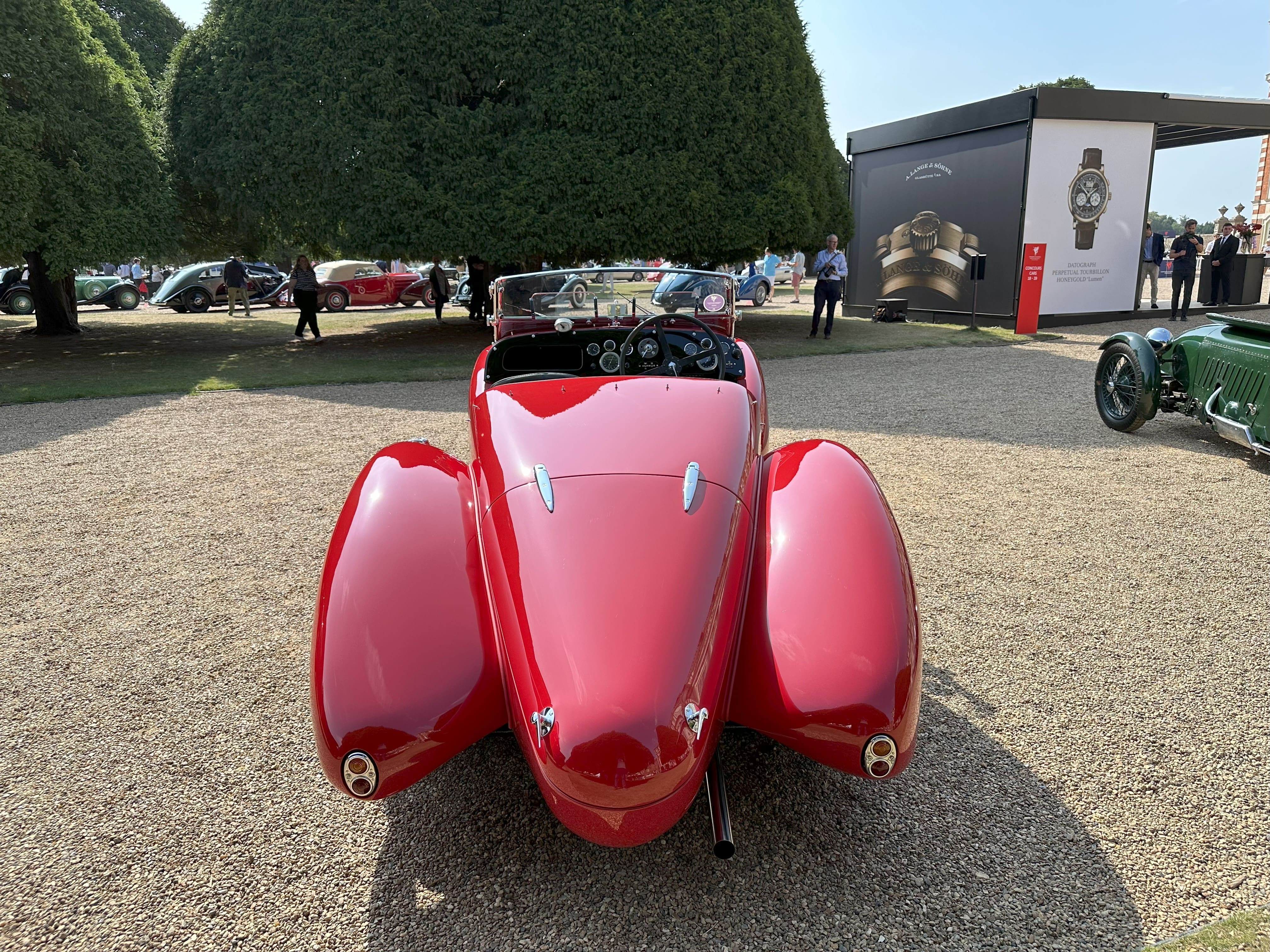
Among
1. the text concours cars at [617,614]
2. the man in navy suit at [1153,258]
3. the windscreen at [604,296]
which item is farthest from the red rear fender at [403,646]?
the man in navy suit at [1153,258]

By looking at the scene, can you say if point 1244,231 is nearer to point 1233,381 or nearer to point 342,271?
point 1233,381

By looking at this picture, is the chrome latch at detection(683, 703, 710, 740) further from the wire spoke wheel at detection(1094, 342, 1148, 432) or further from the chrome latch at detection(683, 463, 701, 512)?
the wire spoke wheel at detection(1094, 342, 1148, 432)

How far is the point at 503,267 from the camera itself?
624 inches

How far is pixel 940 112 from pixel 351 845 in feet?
58.3

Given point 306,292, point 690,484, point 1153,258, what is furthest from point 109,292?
point 690,484

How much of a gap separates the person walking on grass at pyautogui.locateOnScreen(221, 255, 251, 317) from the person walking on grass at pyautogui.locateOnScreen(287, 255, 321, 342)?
790 centimetres

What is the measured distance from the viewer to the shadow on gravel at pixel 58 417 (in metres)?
8.20

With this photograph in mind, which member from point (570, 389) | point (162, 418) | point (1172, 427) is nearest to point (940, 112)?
point (1172, 427)

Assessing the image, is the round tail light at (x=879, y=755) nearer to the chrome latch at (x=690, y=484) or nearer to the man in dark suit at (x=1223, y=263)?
the chrome latch at (x=690, y=484)

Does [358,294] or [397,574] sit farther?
[358,294]

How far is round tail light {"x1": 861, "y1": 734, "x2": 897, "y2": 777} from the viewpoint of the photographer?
2.12 m

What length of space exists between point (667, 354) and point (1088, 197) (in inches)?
625

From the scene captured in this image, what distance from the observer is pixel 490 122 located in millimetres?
13898

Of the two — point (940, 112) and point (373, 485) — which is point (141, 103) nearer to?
point (940, 112)
